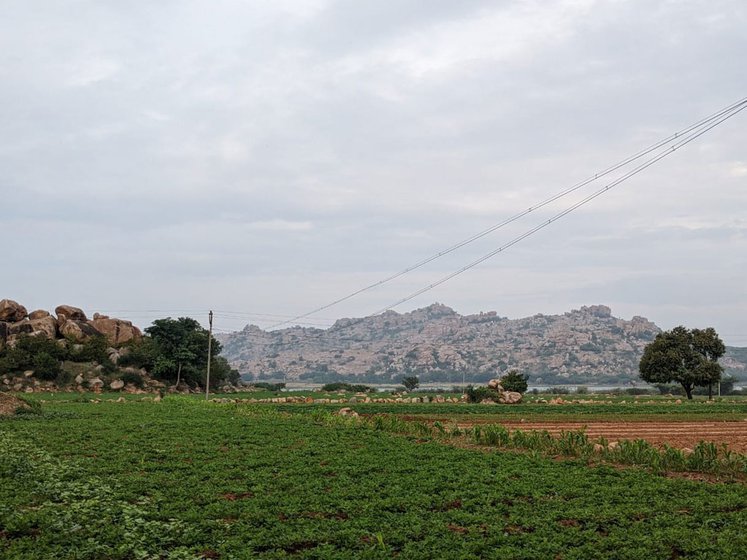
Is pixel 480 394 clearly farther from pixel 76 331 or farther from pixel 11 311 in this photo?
pixel 11 311

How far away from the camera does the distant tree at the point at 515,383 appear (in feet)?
220

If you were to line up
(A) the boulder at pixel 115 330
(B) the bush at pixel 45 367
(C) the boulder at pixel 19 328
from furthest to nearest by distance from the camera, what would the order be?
(A) the boulder at pixel 115 330 < (C) the boulder at pixel 19 328 < (B) the bush at pixel 45 367

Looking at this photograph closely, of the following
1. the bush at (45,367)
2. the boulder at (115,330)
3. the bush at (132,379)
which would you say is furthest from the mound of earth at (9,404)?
the boulder at (115,330)

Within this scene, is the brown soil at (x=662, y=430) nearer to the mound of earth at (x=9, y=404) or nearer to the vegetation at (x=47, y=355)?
the mound of earth at (x=9, y=404)

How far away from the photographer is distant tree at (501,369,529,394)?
67.2 meters

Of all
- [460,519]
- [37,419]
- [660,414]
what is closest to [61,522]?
[460,519]

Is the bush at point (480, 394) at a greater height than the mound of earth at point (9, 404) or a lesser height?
lesser

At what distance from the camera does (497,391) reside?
2499 inches

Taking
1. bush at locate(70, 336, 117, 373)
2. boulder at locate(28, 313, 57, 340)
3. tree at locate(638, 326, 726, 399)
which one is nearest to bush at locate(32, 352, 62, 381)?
bush at locate(70, 336, 117, 373)

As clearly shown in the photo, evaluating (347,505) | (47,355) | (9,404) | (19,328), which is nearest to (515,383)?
(9,404)

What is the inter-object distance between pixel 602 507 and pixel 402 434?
14615mm

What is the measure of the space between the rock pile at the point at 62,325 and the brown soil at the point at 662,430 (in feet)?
205

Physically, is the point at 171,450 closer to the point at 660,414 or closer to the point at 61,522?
the point at 61,522

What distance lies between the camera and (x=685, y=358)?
79.2 meters
